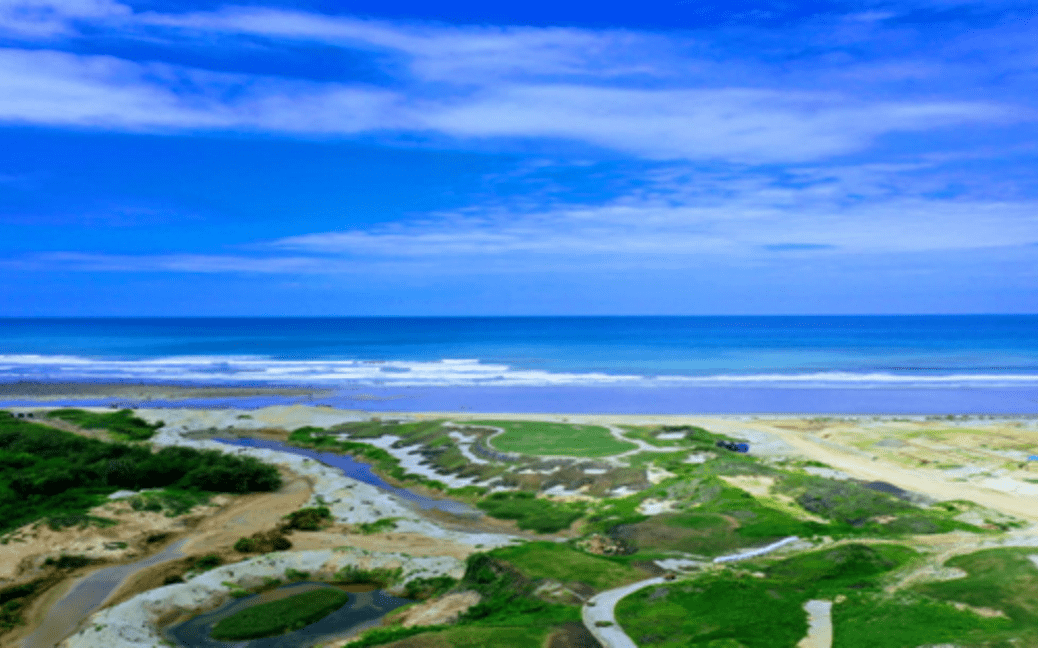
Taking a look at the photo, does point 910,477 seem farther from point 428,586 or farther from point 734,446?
point 428,586

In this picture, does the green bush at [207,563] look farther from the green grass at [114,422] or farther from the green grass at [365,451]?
the green grass at [114,422]

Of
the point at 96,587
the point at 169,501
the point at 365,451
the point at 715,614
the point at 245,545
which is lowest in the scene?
the point at 96,587

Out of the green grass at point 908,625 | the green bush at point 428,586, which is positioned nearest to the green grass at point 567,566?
the green bush at point 428,586

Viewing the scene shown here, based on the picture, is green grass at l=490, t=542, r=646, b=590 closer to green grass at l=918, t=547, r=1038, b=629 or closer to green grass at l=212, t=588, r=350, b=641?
green grass at l=212, t=588, r=350, b=641

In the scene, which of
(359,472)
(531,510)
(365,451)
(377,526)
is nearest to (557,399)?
(365,451)

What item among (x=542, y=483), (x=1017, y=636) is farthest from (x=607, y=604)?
(x=542, y=483)

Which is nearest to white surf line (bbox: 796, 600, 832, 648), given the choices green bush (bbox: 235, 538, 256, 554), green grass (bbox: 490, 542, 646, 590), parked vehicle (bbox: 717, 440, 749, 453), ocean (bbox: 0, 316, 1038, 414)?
green grass (bbox: 490, 542, 646, 590)

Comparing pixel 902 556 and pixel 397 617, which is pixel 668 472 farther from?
pixel 397 617
